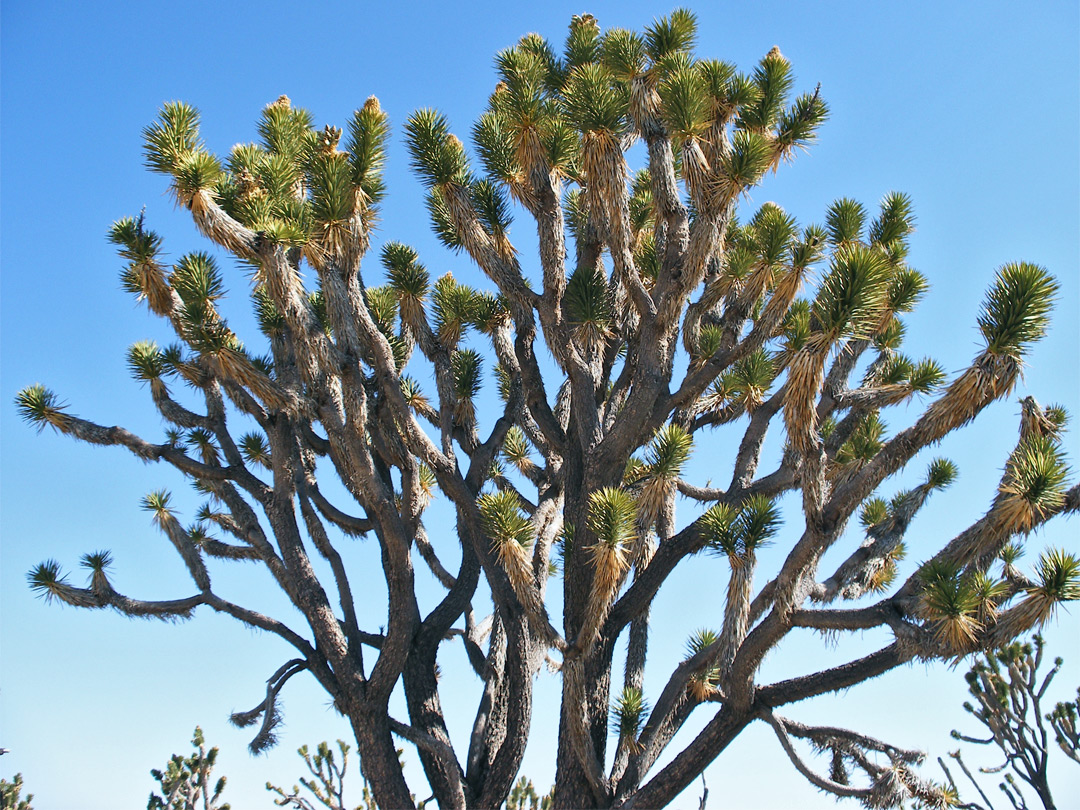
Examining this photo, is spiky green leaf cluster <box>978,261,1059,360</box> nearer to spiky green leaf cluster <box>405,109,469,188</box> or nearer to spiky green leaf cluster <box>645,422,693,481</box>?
spiky green leaf cluster <box>645,422,693,481</box>

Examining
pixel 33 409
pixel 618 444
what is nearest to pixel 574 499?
pixel 618 444

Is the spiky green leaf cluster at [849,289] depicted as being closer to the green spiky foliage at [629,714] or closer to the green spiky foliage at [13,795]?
the green spiky foliage at [629,714]

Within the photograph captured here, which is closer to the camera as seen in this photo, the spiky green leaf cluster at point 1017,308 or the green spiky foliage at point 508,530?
the spiky green leaf cluster at point 1017,308

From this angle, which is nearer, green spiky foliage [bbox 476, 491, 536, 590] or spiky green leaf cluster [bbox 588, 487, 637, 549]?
spiky green leaf cluster [bbox 588, 487, 637, 549]

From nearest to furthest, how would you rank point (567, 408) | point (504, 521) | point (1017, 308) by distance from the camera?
point (1017, 308), point (504, 521), point (567, 408)

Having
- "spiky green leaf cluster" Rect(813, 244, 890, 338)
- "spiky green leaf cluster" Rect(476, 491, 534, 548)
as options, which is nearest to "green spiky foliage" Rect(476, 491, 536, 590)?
"spiky green leaf cluster" Rect(476, 491, 534, 548)

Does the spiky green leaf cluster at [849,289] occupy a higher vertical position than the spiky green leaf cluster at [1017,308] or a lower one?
higher

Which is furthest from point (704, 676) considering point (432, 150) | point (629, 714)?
point (432, 150)

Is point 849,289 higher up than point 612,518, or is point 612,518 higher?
point 849,289

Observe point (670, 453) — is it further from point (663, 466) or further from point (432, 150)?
point (432, 150)

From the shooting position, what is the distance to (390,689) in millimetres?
7738

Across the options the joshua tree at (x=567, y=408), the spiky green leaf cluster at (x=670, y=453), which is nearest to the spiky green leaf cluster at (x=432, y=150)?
the joshua tree at (x=567, y=408)

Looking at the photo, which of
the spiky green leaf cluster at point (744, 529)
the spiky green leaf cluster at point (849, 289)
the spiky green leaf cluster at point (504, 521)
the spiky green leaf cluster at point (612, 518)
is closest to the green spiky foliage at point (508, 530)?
the spiky green leaf cluster at point (504, 521)

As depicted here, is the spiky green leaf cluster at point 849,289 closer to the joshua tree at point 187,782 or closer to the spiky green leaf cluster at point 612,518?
the spiky green leaf cluster at point 612,518
